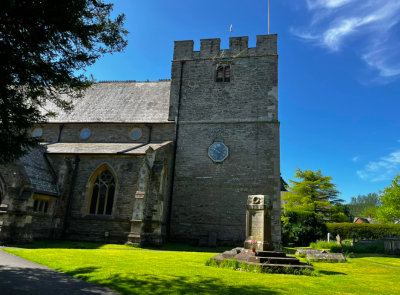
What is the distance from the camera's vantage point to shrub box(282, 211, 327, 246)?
24.0 m

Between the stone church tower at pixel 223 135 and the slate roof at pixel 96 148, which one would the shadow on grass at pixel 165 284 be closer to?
the stone church tower at pixel 223 135

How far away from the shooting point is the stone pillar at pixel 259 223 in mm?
9867

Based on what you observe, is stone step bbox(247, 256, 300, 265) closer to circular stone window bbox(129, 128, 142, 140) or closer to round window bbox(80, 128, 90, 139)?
circular stone window bbox(129, 128, 142, 140)

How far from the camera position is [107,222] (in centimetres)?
1619

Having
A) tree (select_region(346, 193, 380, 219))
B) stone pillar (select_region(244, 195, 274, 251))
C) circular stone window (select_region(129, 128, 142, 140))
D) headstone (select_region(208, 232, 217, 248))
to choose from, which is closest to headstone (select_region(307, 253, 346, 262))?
stone pillar (select_region(244, 195, 274, 251))

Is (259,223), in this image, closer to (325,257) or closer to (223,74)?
(325,257)

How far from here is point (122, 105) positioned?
856 inches

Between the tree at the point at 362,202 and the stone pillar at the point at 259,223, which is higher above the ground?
the tree at the point at 362,202

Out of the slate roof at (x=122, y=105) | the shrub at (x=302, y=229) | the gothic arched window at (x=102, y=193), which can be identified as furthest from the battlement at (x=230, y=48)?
the shrub at (x=302, y=229)

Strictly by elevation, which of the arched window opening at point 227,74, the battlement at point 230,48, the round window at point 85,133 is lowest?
the round window at point 85,133

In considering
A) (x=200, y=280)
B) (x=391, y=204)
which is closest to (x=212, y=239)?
(x=200, y=280)

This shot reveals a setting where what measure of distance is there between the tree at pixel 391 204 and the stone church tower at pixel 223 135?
71.4 feet

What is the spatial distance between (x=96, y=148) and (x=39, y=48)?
1245cm

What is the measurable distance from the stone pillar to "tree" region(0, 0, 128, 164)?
23.3ft
